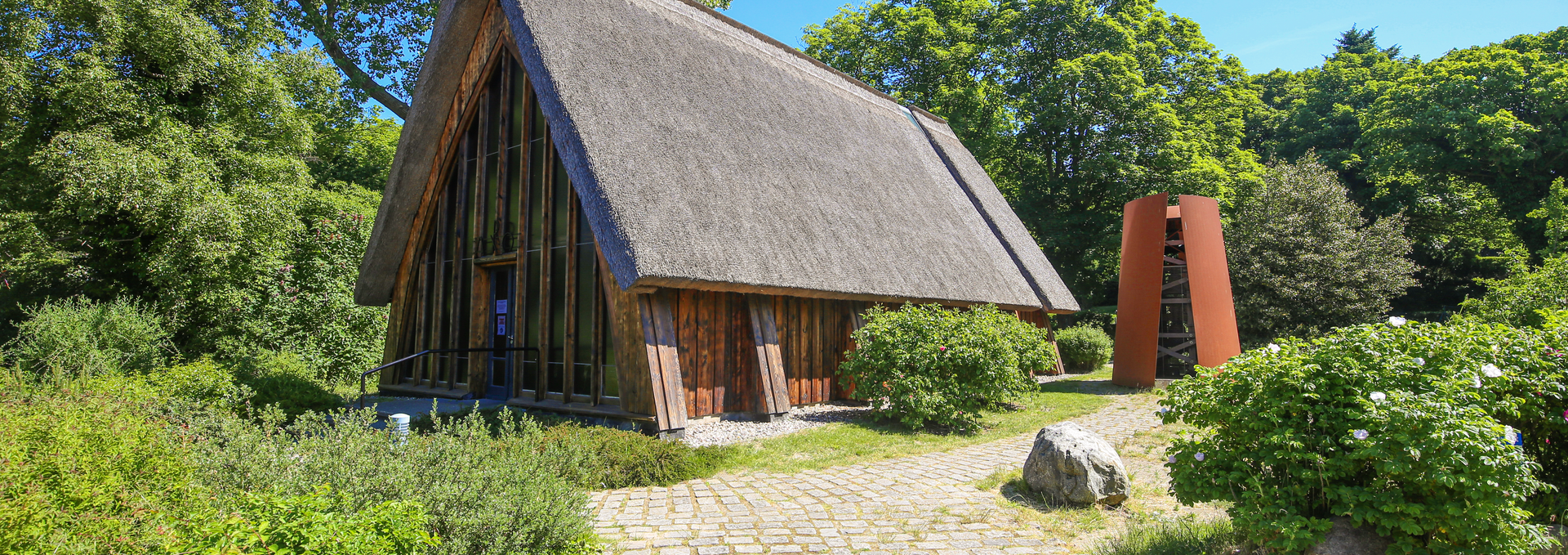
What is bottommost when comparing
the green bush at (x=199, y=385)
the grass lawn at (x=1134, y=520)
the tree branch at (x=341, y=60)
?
the grass lawn at (x=1134, y=520)

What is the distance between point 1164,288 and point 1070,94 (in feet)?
47.8

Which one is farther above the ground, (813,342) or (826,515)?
(813,342)

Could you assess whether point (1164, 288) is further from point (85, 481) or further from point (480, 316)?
point (85, 481)

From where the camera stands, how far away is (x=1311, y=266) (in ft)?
60.0

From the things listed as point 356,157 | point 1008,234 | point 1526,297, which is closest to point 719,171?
point 1008,234

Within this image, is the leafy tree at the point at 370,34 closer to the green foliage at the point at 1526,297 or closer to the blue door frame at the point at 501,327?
the blue door frame at the point at 501,327

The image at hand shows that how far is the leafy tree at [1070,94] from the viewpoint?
25.2m

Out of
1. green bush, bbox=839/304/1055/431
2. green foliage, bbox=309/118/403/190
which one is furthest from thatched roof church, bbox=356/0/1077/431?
green foliage, bbox=309/118/403/190

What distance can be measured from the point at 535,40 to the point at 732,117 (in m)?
3.11

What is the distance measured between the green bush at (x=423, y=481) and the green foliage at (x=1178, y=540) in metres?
3.23

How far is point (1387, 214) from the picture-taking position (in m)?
26.7

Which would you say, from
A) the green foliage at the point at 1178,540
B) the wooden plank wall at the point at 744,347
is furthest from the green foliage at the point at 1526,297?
the wooden plank wall at the point at 744,347

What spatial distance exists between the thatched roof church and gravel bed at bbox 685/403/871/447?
271mm

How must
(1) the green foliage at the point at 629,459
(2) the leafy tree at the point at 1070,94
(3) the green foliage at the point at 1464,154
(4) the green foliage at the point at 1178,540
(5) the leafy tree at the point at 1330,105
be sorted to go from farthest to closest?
1. (5) the leafy tree at the point at 1330,105
2. (2) the leafy tree at the point at 1070,94
3. (3) the green foliage at the point at 1464,154
4. (1) the green foliage at the point at 629,459
5. (4) the green foliage at the point at 1178,540
